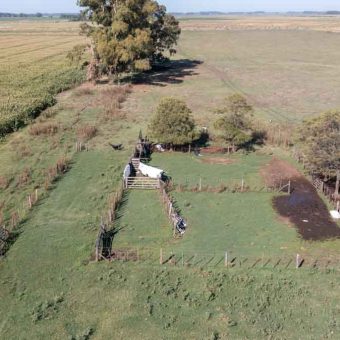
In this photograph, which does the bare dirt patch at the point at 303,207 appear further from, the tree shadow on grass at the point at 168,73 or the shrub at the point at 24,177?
the tree shadow on grass at the point at 168,73

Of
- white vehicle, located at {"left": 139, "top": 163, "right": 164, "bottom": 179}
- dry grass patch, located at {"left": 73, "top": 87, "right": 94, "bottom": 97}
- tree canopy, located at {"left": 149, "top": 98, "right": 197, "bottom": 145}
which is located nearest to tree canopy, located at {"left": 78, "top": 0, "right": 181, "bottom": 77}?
dry grass patch, located at {"left": 73, "top": 87, "right": 94, "bottom": 97}

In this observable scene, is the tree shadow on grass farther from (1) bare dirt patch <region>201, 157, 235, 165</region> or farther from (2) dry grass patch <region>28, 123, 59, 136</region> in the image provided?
(1) bare dirt patch <region>201, 157, 235, 165</region>

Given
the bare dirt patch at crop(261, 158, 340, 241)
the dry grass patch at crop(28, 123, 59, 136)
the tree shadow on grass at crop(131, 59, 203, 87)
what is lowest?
the bare dirt patch at crop(261, 158, 340, 241)

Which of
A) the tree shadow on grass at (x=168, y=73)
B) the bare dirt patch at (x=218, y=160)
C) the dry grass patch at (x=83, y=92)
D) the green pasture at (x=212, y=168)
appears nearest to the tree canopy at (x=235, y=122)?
the green pasture at (x=212, y=168)

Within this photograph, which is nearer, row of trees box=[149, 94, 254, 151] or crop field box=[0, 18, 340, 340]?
crop field box=[0, 18, 340, 340]

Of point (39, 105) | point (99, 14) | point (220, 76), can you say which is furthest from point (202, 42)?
point (39, 105)

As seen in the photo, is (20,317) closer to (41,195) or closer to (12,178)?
(41,195)
